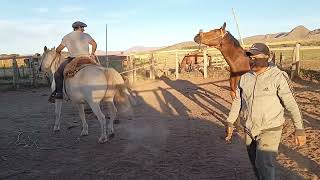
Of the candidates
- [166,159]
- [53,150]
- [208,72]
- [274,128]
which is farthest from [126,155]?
[208,72]

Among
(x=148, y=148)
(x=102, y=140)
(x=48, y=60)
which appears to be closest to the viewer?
(x=148, y=148)

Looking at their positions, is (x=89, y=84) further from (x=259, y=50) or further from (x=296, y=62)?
(x=296, y=62)

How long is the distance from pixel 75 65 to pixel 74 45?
60cm

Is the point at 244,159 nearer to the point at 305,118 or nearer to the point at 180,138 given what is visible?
the point at 180,138

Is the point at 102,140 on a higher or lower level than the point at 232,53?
lower

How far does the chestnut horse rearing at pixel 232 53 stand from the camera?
30.6ft

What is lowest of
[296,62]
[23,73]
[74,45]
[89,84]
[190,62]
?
[23,73]

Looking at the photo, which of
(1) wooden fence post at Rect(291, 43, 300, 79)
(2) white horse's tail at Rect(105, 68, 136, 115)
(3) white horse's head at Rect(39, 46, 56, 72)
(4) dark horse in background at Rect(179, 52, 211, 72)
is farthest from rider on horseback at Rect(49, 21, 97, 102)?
(4) dark horse in background at Rect(179, 52, 211, 72)

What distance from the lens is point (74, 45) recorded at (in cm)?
931

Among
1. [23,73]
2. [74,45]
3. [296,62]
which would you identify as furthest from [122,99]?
[23,73]

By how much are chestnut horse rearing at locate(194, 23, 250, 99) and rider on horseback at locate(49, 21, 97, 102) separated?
9.03 ft

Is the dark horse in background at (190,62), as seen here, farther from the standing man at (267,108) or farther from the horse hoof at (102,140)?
the standing man at (267,108)

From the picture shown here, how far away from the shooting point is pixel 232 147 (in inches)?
307

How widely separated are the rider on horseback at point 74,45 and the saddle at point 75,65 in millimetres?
290
